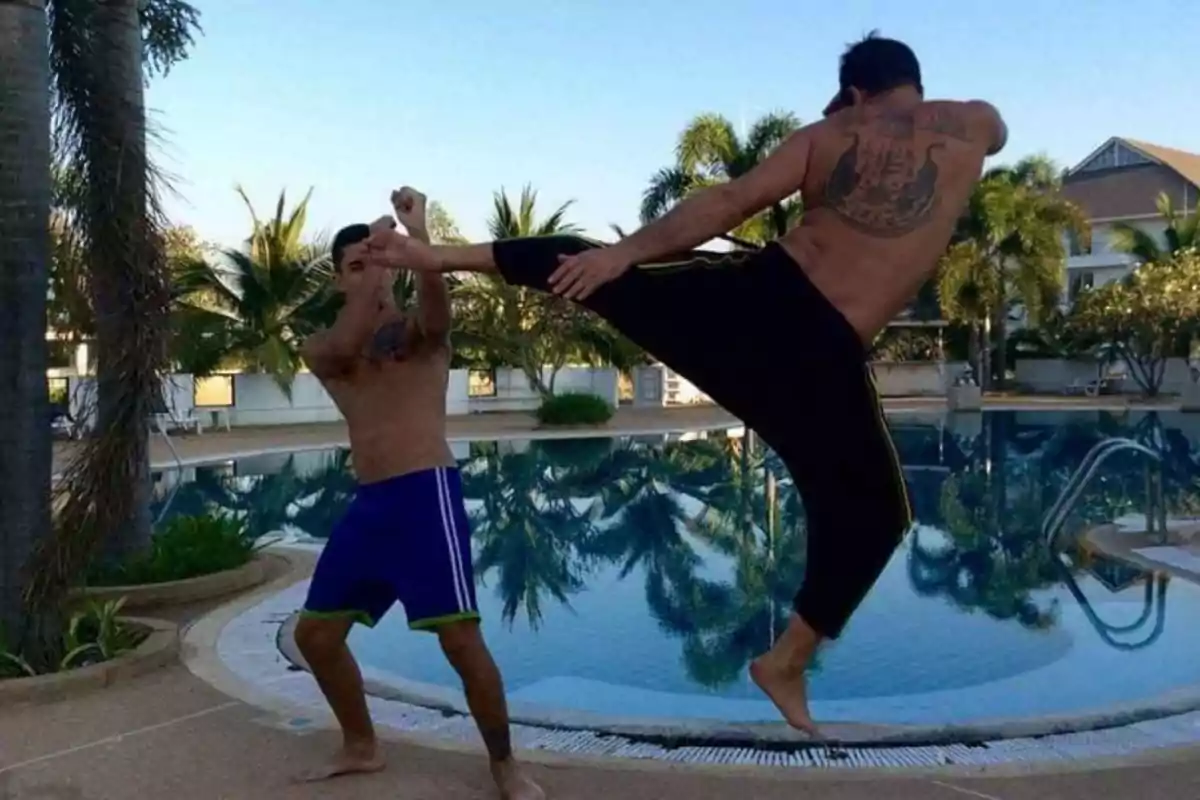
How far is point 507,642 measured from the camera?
7.29 m

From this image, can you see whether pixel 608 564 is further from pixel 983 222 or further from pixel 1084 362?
pixel 1084 362

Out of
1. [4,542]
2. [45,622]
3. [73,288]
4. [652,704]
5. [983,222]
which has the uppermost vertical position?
[983,222]

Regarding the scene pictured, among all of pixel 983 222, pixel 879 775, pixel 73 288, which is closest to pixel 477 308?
pixel 983 222

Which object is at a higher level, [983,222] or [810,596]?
[983,222]

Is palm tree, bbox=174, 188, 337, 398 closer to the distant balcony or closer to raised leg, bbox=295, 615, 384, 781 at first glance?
raised leg, bbox=295, 615, 384, 781

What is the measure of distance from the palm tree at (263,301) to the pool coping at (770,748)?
1762 cm

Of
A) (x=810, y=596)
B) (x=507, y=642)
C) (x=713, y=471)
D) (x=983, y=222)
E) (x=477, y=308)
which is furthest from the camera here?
(x=983, y=222)

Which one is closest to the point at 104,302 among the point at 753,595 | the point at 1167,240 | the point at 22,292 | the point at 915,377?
the point at 22,292

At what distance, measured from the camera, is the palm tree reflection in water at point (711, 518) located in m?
8.23

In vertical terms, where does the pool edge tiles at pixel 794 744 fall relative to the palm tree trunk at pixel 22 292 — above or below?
below

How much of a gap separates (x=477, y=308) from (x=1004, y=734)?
2079 centimetres

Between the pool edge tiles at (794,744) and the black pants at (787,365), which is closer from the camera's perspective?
the black pants at (787,365)

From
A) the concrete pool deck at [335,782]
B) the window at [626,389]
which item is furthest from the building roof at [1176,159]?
the concrete pool deck at [335,782]

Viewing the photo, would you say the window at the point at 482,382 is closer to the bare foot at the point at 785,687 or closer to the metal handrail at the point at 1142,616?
the metal handrail at the point at 1142,616
